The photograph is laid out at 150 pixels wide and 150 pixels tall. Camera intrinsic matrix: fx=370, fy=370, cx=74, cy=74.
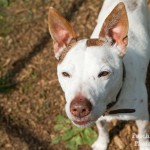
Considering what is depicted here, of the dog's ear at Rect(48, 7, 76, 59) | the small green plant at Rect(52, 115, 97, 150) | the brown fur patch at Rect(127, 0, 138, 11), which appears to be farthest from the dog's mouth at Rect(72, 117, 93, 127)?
the brown fur patch at Rect(127, 0, 138, 11)

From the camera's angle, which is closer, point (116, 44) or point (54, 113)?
point (116, 44)

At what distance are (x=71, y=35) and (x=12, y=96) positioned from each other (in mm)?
1861

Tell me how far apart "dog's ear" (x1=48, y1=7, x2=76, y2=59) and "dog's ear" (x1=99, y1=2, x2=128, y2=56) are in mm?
287

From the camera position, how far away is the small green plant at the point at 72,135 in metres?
4.22

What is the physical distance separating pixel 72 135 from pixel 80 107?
161cm

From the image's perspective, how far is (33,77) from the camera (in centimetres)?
490

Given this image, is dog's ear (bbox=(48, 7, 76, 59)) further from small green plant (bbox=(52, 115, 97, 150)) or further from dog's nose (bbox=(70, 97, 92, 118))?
small green plant (bbox=(52, 115, 97, 150))

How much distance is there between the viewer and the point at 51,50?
5.11m

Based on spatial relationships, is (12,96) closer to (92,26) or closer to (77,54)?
(92,26)

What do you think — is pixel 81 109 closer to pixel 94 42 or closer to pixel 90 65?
pixel 90 65

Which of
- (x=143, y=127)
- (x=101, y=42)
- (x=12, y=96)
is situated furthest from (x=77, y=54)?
(x=12, y=96)

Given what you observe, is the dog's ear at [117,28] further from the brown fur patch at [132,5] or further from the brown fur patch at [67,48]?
the brown fur patch at [132,5]

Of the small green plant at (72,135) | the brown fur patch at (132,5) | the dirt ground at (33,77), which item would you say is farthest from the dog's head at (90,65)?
the dirt ground at (33,77)

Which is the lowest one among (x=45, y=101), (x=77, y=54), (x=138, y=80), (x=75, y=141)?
(x=75, y=141)
